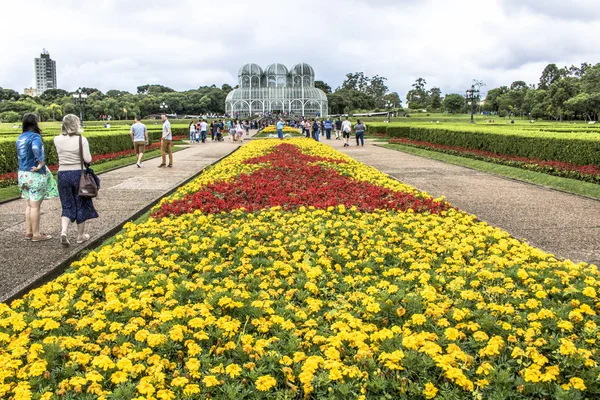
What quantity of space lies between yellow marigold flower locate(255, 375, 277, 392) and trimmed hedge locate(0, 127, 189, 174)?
38.0ft

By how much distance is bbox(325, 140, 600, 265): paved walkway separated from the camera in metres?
5.64

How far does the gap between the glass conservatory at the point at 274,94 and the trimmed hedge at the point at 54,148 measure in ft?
145

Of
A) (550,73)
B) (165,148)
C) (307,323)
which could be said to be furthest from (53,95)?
(307,323)

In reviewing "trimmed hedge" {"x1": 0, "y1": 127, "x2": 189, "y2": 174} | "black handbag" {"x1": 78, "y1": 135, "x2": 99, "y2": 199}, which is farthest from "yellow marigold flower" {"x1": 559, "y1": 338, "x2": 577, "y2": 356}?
"trimmed hedge" {"x1": 0, "y1": 127, "x2": 189, "y2": 174}

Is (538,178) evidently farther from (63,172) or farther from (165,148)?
(63,172)

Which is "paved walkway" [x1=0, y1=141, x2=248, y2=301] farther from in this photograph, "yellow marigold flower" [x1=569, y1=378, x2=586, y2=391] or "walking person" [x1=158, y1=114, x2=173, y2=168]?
"yellow marigold flower" [x1=569, y1=378, x2=586, y2=391]

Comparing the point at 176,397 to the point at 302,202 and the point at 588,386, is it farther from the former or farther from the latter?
the point at 302,202

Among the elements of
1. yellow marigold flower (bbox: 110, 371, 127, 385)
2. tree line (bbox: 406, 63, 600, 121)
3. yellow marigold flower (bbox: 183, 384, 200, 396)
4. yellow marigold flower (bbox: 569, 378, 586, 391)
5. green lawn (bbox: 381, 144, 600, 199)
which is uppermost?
tree line (bbox: 406, 63, 600, 121)

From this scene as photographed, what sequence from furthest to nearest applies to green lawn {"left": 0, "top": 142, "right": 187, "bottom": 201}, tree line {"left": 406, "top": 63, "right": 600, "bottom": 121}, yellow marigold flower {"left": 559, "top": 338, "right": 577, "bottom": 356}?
tree line {"left": 406, "top": 63, "right": 600, "bottom": 121} → green lawn {"left": 0, "top": 142, "right": 187, "bottom": 201} → yellow marigold flower {"left": 559, "top": 338, "right": 577, "bottom": 356}

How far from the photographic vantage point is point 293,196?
24.0ft

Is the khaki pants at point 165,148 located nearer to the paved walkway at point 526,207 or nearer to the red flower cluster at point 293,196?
the red flower cluster at point 293,196

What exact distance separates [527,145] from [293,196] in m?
9.71

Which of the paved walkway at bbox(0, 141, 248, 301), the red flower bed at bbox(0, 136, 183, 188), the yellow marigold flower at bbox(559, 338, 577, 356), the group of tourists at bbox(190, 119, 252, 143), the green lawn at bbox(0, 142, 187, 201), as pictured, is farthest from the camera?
the group of tourists at bbox(190, 119, 252, 143)

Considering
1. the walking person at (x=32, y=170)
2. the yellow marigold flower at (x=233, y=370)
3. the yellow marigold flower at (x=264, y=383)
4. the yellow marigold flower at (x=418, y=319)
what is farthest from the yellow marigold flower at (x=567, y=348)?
the walking person at (x=32, y=170)
